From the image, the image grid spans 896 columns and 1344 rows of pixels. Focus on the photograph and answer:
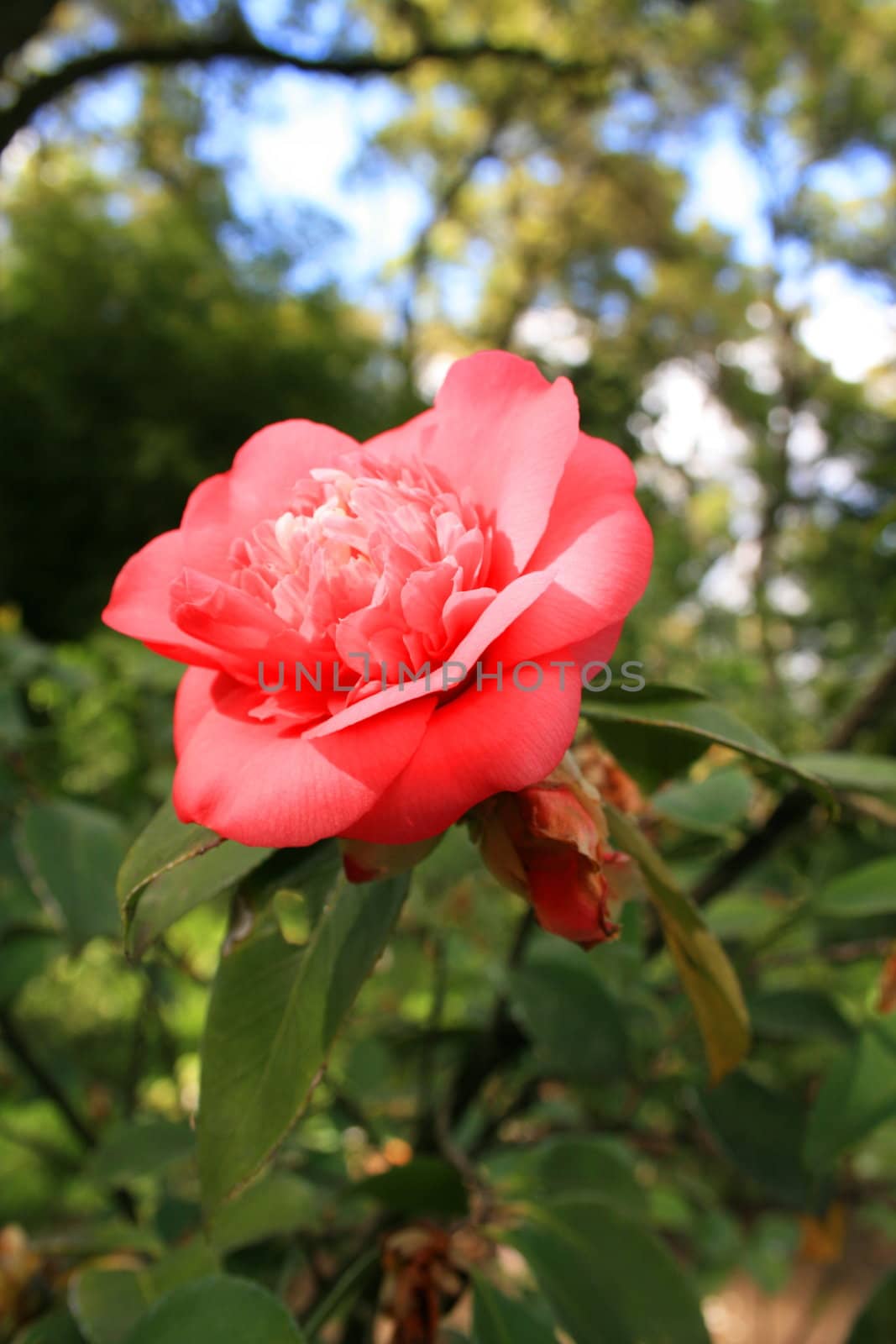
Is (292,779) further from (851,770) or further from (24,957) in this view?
(24,957)

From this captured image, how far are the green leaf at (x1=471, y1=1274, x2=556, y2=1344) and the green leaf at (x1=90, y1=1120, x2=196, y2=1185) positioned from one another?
20 cm

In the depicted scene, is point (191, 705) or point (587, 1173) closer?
point (191, 705)

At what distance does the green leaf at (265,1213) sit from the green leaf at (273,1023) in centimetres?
15

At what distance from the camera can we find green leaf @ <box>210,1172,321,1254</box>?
0.40 metres

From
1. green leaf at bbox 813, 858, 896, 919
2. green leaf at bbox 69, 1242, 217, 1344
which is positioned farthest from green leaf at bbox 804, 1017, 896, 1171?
green leaf at bbox 69, 1242, 217, 1344

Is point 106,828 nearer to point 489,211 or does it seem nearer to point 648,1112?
point 648,1112

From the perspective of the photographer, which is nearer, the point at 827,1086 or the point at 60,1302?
the point at 827,1086

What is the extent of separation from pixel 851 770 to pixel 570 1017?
0.71 feet

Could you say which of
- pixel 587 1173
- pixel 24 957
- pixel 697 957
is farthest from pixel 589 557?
pixel 24 957

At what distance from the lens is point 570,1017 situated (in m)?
0.49

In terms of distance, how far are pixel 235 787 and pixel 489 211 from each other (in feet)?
28.1

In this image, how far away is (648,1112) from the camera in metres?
1.13

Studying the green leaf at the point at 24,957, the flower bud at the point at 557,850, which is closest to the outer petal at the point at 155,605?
the flower bud at the point at 557,850

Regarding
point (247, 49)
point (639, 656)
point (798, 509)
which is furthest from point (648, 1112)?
point (798, 509)
